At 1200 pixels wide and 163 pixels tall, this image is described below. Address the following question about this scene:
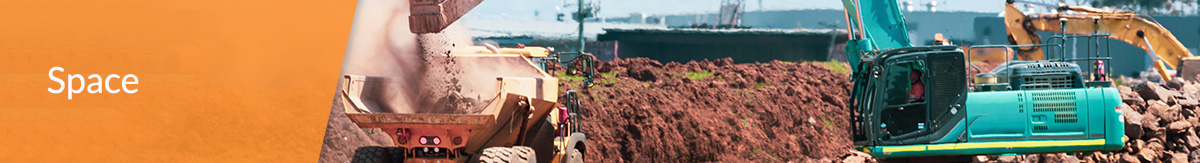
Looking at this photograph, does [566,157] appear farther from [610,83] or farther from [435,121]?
[610,83]

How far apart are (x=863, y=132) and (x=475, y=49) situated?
4230 millimetres

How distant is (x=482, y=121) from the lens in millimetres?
11859

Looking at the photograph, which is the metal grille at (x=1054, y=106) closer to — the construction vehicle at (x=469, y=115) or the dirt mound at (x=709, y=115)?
the construction vehicle at (x=469, y=115)

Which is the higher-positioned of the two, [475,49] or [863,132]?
[475,49]

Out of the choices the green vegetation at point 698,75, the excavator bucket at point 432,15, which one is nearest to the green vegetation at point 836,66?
the green vegetation at point 698,75

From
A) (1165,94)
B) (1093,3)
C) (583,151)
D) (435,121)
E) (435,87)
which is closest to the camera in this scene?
(435,121)

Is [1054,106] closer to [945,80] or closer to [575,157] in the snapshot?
[945,80]

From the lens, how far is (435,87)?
1277cm

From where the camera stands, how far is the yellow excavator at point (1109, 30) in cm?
2877

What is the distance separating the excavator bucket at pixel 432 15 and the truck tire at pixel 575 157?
2115mm

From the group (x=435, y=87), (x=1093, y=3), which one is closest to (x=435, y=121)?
(x=435, y=87)

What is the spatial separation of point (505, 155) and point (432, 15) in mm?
1569

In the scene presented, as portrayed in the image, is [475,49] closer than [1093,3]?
Yes

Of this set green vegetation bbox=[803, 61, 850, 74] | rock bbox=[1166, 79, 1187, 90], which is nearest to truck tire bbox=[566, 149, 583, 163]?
rock bbox=[1166, 79, 1187, 90]
